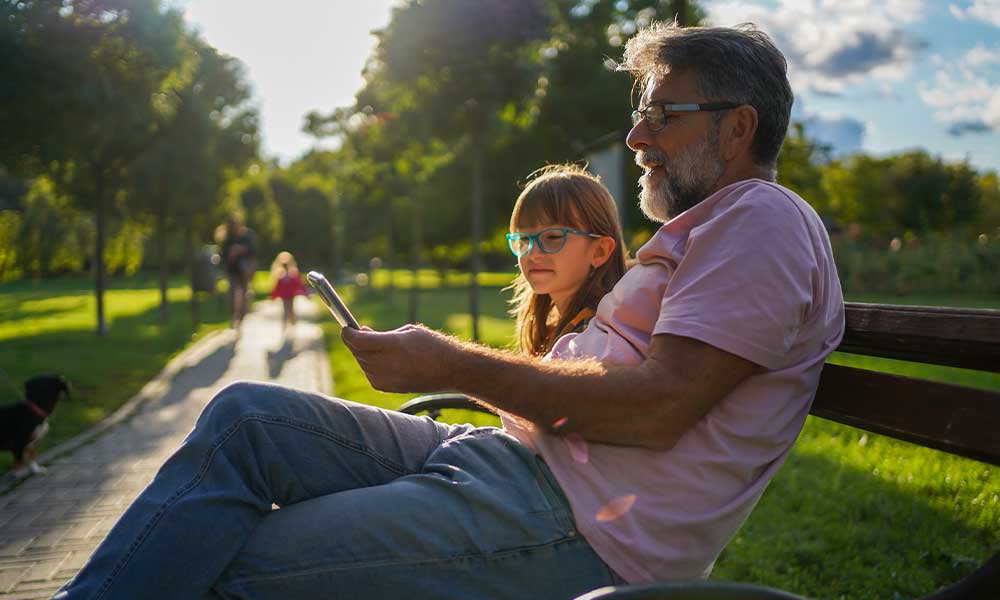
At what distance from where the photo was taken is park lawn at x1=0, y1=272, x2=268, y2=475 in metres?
7.82

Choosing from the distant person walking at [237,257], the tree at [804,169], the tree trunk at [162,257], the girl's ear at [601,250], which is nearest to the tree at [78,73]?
the distant person walking at [237,257]

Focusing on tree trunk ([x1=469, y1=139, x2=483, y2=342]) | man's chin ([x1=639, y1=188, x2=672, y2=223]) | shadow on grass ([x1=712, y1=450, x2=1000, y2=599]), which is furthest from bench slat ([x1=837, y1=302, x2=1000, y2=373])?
tree trunk ([x1=469, y1=139, x2=483, y2=342])

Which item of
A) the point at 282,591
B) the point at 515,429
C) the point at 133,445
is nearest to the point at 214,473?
the point at 282,591

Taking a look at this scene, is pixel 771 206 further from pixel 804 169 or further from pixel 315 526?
→ pixel 804 169

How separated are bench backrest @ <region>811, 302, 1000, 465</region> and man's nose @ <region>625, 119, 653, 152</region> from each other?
68cm

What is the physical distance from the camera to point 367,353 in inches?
74.3

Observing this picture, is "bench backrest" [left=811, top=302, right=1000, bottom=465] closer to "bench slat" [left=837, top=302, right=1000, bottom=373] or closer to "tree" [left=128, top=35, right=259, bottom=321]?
"bench slat" [left=837, top=302, right=1000, bottom=373]

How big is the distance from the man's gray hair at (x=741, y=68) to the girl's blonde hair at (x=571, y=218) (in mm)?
1055

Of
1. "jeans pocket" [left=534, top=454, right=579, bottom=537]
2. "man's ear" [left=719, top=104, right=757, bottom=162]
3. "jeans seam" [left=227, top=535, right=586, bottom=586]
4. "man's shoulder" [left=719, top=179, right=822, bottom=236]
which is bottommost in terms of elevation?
"jeans seam" [left=227, top=535, right=586, bottom=586]

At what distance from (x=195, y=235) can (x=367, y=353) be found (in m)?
26.9

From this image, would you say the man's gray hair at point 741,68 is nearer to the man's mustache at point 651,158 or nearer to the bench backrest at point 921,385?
the man's mustache at point 651,158

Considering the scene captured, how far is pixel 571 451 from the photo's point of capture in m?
1.90

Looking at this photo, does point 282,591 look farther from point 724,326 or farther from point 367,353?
point 724,326

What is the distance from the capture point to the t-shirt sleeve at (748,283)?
166cm
